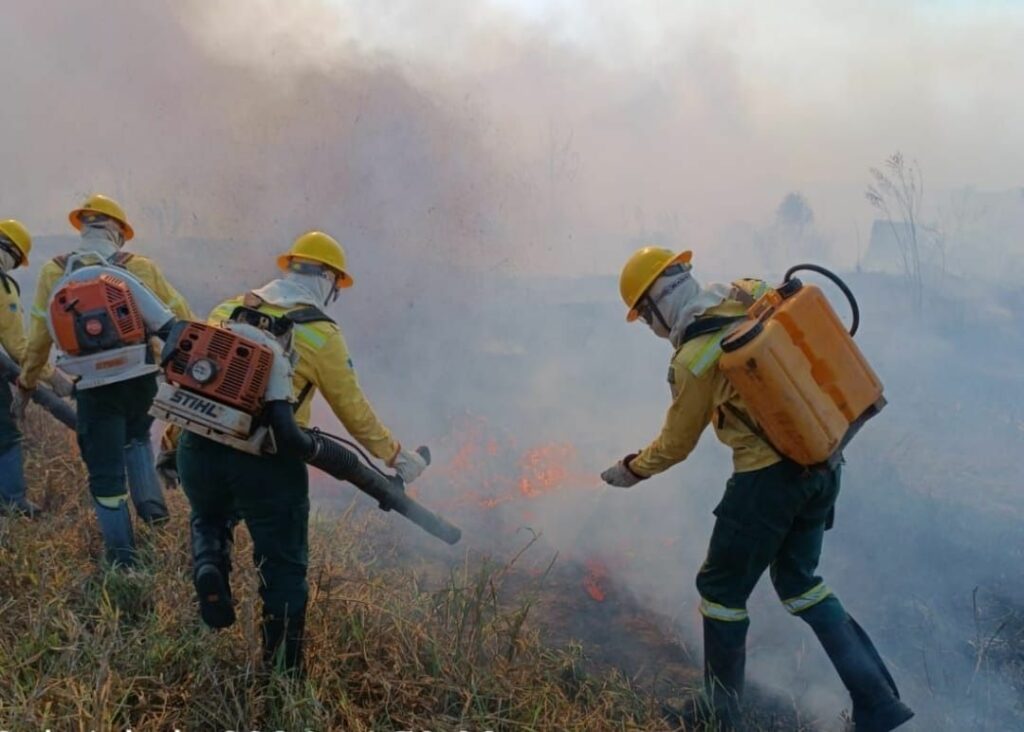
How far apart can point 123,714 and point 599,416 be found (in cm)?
613

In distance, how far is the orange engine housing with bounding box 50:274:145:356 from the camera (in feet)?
11.9

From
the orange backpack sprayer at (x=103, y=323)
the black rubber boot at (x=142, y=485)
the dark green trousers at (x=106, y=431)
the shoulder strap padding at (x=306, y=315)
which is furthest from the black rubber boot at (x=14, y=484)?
the shoulder strap padding at (x=306, y=315)

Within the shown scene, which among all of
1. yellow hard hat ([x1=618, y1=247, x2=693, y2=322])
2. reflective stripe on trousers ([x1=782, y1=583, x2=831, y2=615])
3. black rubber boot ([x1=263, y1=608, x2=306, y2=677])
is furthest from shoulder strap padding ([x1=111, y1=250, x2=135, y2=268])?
reflective stripe on trousers ([x1=782, y1=583, x2=831, y2=615])

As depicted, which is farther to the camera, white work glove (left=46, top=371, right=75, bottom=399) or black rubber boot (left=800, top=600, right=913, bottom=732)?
white work glove (left=46, top=371, right=75, bottom=399)

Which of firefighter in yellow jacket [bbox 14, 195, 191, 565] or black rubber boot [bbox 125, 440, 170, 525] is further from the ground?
firefighter in yellow jacket [bbox 14, 195, 191, 565]

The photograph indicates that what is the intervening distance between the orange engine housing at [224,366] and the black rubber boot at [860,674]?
2471mm

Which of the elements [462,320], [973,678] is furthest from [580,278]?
[973,678]

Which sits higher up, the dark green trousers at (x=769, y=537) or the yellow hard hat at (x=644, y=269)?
the yellow hard hat at (x=644, y=269)

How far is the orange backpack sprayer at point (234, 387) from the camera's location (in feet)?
8.57

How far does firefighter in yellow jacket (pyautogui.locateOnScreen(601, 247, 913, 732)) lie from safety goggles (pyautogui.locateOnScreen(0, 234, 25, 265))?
13.5ft

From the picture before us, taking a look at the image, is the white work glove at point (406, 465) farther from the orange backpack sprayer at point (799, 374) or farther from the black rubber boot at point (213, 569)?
the orange backpack sprayer at point (799, 374)

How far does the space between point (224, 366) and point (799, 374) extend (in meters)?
2.11

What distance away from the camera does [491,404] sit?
8.40 metres

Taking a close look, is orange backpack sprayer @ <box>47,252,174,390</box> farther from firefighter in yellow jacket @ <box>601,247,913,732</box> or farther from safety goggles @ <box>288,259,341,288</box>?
firefighter in yellow jacket @ <box>601,247,913,732</box>
